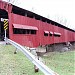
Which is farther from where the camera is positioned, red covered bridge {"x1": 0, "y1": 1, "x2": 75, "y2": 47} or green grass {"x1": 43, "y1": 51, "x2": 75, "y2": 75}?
red covered bridge {"x1": 0, "y1": 1, "x2": 75, "y2": 47}

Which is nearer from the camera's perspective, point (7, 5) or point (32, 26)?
point (7, 5)

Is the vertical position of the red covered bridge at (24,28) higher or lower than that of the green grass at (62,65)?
higher

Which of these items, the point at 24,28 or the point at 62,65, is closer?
the point at 62,65

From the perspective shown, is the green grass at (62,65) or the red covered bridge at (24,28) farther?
the red covered bridge at (24,28)

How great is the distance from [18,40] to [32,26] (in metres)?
3.35

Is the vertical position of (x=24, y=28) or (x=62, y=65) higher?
(x=24, y=28)

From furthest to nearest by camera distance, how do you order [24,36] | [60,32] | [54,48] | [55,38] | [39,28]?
1. [54,48]
2. [60,32]
3. [55,38]
4. [39,28]
5. [24,36]

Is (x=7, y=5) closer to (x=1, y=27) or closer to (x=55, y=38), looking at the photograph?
(x=1, y=27)

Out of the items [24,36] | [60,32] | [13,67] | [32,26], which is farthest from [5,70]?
[60,32]

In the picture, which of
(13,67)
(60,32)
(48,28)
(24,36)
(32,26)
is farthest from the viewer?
(60,32)

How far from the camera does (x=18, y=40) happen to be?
17.1 meters

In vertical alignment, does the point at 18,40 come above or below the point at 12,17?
below

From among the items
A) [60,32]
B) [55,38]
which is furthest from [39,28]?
[60,32]

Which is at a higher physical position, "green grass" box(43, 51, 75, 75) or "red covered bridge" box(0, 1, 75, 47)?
"red covered bridge" box(0, 1, 75, 47)
